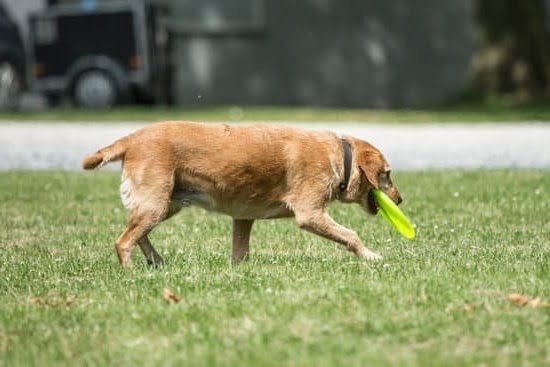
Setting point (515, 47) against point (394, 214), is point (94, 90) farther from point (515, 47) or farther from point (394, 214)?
point (394, 214)

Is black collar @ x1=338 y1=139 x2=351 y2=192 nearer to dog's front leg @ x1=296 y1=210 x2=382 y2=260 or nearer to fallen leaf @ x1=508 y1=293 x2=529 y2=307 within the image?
dog's front leg @ x1=296 y1=210 x2=382 y2=260

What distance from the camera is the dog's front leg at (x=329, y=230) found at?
7.09 metres

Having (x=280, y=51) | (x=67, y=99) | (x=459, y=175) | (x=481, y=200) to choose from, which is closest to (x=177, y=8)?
(x=280, y=51)

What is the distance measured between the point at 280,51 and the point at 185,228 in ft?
59.8

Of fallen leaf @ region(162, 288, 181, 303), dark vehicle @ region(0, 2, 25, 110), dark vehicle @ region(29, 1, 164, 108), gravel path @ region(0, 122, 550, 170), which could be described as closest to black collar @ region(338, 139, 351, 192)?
fallen leaf @ region(162, 288, 181, 303)

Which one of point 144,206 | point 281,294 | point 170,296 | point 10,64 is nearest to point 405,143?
point 144,206

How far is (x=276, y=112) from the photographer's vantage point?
21.5m

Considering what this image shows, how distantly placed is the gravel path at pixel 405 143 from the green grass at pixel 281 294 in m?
4.03

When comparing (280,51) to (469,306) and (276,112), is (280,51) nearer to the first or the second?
(276,112)

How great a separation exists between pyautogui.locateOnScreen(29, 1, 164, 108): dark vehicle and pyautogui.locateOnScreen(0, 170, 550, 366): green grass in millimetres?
12488

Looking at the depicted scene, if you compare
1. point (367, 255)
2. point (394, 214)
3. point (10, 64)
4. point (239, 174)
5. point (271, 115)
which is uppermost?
point (239, 174)

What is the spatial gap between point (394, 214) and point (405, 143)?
8.19 meters

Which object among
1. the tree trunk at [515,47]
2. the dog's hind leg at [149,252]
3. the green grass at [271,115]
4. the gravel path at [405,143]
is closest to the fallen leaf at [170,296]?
the dog's hind leg at [149,252]

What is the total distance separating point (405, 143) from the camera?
612 inches
